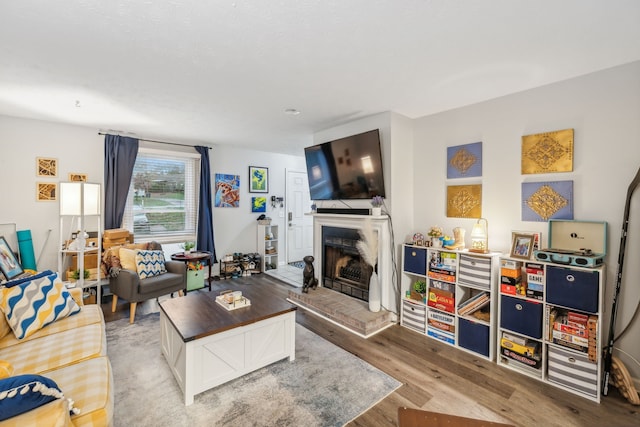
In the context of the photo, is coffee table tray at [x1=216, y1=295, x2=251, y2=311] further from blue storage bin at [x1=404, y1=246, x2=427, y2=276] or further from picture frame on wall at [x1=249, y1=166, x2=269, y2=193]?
picture frame on wall at [x1=249, y1=166, x2=269, y2=193]

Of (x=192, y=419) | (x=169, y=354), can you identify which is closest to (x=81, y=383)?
(x=192, y=419)

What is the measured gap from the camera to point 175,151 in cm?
473

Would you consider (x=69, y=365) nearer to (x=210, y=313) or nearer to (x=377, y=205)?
(x=210, y=313)

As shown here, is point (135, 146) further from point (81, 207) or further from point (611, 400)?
point (611, 400)

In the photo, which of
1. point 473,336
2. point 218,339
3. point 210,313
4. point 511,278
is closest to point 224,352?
point 218,339

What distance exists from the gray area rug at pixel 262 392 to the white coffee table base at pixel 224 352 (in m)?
0.08

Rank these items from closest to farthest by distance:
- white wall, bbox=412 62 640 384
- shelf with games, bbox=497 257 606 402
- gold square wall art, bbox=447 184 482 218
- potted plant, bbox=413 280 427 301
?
shelf with games, bbox=497 257 606 402
white wall, bbox=412 62 640 384
gold square wall art, bbox=447 184 482 218
potted plant, bbox=413 280 427 301

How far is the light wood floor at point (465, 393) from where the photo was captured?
1.90 meters

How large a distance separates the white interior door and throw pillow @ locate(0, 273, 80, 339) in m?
4.13

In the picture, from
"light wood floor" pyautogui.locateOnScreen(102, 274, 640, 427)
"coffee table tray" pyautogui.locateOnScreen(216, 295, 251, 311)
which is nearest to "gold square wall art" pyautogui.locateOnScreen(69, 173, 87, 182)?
"coffee table tray" pyautogui.locateOnScreen(216, 295, 251, 311)

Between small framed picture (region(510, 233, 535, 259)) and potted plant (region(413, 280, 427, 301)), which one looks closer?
small framed picture (region(510, 233, 535, 259))

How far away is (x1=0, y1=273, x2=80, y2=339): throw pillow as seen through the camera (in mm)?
2025

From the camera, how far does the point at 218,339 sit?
2.16 meters

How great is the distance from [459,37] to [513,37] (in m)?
0.34
